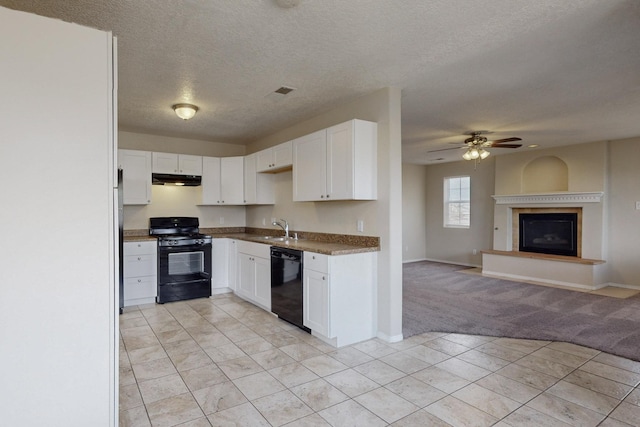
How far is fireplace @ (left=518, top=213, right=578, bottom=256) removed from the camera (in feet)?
21.4

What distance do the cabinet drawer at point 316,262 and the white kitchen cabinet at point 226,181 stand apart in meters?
2.49

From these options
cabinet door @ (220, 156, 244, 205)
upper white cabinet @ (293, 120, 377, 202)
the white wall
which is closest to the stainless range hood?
cabinet door @ (220, 156, 244, 205)

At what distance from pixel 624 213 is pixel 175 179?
7465 millimetres

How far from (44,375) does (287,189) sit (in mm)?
3991

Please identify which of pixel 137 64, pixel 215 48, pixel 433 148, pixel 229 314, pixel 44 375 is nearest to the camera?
pixel 44 375

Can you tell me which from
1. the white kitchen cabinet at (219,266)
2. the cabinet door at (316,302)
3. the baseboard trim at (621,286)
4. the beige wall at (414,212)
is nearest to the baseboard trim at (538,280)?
the baseboard trim at (621,286)

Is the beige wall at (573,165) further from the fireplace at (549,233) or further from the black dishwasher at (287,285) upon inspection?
the black dishwasher at (287,285)

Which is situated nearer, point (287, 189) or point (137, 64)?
point (137, 64)

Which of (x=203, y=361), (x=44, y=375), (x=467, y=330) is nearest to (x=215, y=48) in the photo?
(x=44, y=375)

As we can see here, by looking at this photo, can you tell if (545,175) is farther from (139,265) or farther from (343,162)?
(139,265)

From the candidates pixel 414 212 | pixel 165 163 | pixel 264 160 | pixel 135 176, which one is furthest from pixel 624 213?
pixel 135 176

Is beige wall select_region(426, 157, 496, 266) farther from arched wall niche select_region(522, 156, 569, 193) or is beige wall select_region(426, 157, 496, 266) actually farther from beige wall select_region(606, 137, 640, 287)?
beige wall select_region(606, 137, 640, 287)

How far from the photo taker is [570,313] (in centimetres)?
447

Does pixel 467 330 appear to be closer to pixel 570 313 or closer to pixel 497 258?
pixel 570 313
